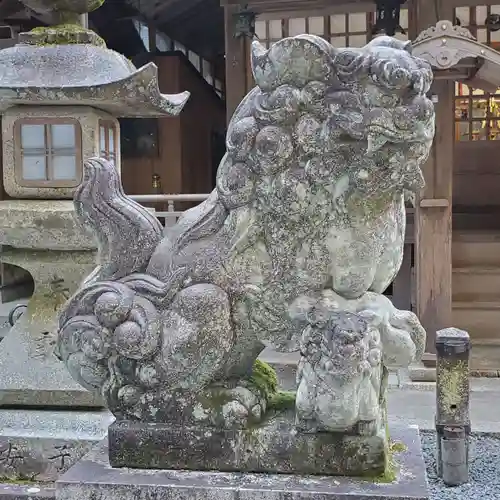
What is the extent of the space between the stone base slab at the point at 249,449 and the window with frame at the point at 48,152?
2.08 meters

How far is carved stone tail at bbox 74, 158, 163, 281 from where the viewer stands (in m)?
2.20

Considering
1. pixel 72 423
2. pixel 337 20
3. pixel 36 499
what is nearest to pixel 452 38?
pixel 337 20

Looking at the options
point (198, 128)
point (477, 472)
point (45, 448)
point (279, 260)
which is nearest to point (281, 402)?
point (279, 260)

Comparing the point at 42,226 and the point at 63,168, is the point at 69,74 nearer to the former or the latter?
the point at 63,168

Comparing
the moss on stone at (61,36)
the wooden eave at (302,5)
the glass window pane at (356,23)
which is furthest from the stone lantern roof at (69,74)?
the glass window pane at (356,23)

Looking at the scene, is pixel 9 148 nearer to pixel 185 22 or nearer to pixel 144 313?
pixel 144 313

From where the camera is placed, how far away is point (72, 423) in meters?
3.47

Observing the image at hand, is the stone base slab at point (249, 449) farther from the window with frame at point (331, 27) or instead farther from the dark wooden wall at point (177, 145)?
the dark wooden wall at point (177, 145)

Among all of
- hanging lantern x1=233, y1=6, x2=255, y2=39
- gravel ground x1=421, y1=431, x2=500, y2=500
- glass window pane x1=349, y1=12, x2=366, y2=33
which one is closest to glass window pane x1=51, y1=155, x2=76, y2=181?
gravel ground x1=421, y1=431, x2=500, y2=500

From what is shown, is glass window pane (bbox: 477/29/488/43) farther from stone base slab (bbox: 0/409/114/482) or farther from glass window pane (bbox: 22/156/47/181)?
stone base slab (bbox: 0/409/114/482)

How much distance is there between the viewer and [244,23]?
25.1ft

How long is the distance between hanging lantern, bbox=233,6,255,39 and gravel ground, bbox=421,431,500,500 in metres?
4.60

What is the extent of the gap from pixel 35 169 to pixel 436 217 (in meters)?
4.57

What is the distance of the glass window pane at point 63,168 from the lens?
12.7 ft
